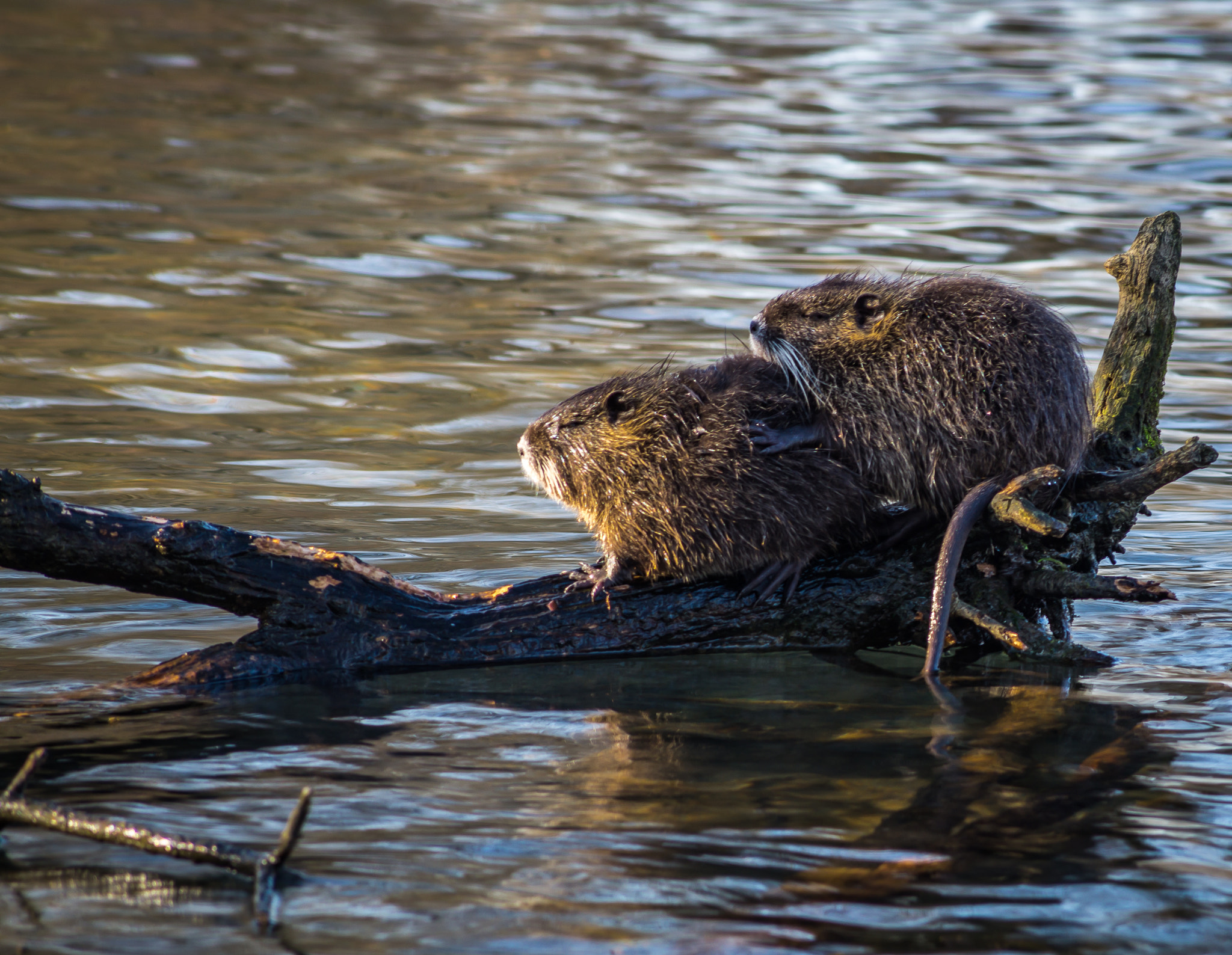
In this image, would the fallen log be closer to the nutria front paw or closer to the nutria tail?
the nutria tail

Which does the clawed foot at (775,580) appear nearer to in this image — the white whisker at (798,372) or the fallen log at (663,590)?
the fallen log at (663,590)

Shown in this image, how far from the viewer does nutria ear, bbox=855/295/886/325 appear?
6.02 metres

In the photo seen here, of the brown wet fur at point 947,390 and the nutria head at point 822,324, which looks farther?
the nutria head at point 822,324

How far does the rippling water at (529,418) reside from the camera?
392 centimetres

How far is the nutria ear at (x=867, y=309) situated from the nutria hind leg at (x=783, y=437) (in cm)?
55

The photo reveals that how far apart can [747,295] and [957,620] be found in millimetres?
7114

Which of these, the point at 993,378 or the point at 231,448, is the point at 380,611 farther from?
the point at 231,448

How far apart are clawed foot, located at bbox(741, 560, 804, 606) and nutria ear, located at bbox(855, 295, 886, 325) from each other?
1062mm

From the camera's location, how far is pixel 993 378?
217 inches

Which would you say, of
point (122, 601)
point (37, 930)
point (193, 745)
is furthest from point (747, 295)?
point (37, 930)

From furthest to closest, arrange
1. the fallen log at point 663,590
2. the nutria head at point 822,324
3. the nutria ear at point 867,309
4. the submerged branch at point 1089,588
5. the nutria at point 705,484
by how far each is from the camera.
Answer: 1. the nutria ear at point 867,309
2. the nutria head at point 822,324
3. the nutria at point 705,484
4. the submerged branch at point 1089,588
5. the fallen log at point 663,590

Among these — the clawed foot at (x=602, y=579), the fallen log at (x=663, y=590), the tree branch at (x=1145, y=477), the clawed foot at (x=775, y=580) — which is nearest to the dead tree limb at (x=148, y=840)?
the fallen log at (x=663, y=590)

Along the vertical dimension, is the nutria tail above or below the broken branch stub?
below

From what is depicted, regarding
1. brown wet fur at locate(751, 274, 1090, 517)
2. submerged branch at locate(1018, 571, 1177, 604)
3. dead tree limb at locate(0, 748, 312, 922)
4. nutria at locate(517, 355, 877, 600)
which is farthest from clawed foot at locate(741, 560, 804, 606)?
dead tree limb at locate(0, 748, 312, 922)
